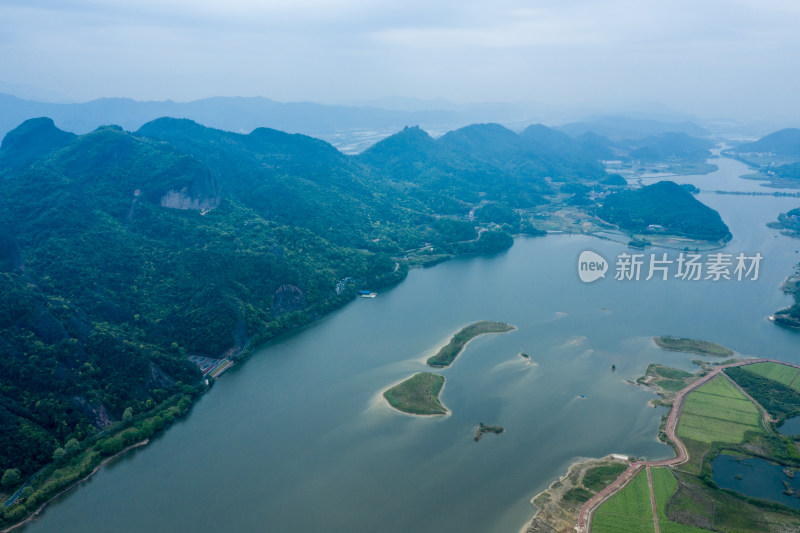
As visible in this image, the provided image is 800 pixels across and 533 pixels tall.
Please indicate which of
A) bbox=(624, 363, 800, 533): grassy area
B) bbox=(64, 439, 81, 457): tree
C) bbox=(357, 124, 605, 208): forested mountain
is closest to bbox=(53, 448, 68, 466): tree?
bbox=(64, 439, 81, 457): tree

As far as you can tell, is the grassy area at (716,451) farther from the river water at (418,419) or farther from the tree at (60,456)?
the tree at (60,456)

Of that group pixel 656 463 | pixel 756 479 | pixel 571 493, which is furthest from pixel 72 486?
pixel 756 479

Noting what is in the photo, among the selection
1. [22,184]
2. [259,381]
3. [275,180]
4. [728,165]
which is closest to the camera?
[259,381]

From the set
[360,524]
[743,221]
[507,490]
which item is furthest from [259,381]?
[743,221]

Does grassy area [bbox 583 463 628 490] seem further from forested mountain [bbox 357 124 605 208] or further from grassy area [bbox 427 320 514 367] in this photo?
forested mountain [bbox 357 124 605 208]

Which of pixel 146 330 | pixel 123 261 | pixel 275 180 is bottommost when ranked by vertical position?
pixel 146 330

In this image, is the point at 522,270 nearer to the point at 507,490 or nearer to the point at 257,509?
the point at 507,490
